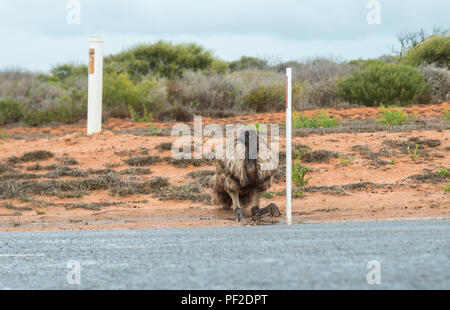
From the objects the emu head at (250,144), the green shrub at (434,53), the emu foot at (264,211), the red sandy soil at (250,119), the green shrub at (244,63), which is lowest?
the emu foot at (264,211)

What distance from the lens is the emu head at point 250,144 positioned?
10000 millimetres

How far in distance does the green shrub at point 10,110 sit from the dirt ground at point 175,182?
1002cm

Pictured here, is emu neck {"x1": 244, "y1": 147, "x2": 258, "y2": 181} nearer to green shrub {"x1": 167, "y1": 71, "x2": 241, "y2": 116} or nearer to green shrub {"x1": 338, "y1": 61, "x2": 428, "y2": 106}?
green shrub {"x1": 338, "y1": 61, "x2": 428, "y2": 106}

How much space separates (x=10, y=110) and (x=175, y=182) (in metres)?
17.0

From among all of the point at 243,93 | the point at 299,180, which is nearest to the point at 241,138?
the point at 299,180

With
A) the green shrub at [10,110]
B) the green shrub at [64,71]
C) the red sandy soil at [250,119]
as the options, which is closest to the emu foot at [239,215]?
the red sandy soil at [250,119]

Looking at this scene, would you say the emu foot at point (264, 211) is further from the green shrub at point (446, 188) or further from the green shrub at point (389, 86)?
the green shrub at point (389, 86)

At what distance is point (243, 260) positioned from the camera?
5598mm

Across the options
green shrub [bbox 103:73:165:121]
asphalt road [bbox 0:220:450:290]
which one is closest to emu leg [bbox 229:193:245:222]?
asphalt road [bbox 0:220:450:290]

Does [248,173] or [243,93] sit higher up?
[243,93]

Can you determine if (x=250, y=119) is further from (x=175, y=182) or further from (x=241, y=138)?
(x=241, y=138)

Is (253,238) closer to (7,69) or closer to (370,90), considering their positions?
(370,90)

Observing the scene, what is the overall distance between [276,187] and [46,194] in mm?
5540
